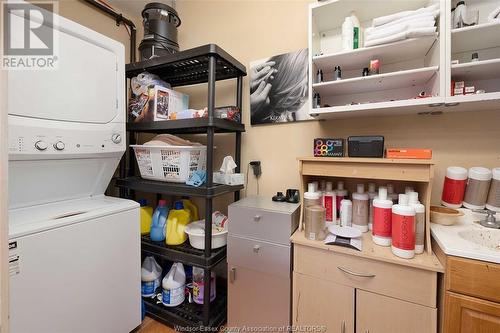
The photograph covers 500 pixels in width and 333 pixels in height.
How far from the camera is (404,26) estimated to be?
100 cm

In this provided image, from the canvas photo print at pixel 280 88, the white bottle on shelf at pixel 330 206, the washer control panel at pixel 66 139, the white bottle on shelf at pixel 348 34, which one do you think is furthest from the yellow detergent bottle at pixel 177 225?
the white bottle on shelf at pixel 348 34

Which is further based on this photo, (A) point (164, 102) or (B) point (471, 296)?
(A) point (164, 102)

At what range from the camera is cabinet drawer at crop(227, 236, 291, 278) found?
112cm

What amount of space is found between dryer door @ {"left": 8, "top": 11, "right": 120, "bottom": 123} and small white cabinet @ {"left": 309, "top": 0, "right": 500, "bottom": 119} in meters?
1.15

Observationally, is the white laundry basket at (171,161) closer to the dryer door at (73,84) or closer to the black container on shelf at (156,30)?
the dryer door at (73,84)

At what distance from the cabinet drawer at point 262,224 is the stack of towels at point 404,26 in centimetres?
95

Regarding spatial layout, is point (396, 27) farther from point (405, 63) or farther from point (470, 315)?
point (470, 315)

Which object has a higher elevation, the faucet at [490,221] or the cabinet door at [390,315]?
the faucet at [490,221]

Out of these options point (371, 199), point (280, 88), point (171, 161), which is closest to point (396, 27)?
point (280, 88)

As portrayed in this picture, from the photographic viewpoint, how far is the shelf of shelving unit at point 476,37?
0.93m

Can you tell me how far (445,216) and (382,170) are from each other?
0.37 meters

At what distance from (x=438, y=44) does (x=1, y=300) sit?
1.80 m

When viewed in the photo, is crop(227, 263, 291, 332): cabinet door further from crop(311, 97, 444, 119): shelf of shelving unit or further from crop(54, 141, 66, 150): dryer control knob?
crop(54, 141, 66, 150): dryer control knob

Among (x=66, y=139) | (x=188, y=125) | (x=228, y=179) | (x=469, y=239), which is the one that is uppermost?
(x=188, y=125)
